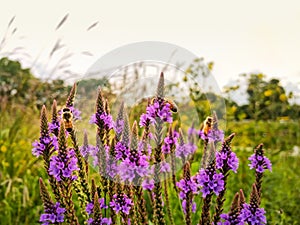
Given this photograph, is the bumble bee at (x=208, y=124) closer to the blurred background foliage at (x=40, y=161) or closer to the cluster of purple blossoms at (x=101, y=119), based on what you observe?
the blurred background foliage at (x=40, y=161)

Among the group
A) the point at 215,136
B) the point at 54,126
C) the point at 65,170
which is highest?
the point at 215,136

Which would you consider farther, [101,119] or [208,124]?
[208,124]

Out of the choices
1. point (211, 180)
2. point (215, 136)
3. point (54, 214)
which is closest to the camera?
point (211, 180)

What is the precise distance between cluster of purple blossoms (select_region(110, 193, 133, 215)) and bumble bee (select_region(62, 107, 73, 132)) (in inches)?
17.2

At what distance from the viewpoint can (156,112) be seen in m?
2.71

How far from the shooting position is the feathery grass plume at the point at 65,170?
2.53m

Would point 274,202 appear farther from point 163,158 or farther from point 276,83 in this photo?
point 276,83

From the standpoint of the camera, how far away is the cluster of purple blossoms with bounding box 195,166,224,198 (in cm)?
257

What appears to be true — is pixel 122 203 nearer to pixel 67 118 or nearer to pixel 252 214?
pixel 67 118

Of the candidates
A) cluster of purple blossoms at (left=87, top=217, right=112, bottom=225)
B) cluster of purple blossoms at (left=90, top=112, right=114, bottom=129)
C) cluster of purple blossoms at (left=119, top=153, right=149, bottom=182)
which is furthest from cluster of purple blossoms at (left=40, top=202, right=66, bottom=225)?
cluster of purple blossoms at (left=90, top=112, right=114, bottom=129)

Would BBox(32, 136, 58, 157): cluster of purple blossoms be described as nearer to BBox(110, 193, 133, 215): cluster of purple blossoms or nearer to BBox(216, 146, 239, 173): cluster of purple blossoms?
BBox(110, 193, 133, 215): cluster of purple blossoms

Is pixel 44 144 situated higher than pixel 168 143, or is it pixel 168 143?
pixel 168 143

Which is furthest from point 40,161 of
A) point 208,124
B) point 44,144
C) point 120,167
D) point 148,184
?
point 120,167

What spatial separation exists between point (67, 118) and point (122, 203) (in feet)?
1.75
